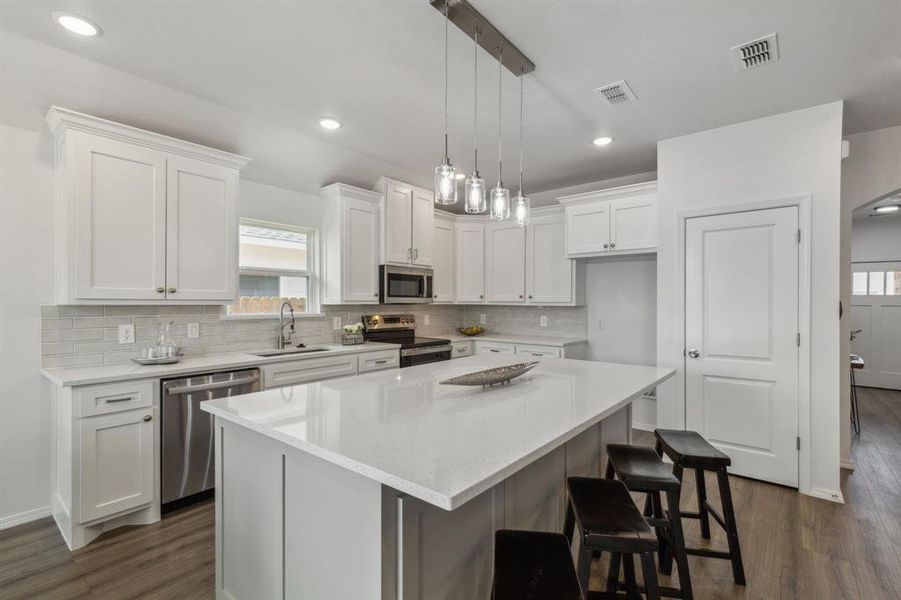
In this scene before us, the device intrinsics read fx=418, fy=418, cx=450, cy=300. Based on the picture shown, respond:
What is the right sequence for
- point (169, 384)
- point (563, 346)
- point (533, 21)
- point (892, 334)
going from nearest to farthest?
point (533, 21) → point (169, 384) → point (563, 346) → point (892, 334)

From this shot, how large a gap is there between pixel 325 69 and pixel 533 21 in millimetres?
1194

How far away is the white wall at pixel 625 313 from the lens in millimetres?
4348

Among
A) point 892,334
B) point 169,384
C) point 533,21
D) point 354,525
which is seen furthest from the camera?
point 892,334

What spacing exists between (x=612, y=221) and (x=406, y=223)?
209 centimetres

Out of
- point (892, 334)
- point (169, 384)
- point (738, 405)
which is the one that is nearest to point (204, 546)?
point (169, 384)

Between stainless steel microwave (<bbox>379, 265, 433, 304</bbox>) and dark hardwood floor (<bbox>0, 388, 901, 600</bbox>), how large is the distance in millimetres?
2332

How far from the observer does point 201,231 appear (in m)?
3.02

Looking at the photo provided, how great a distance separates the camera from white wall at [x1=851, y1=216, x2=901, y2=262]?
19.9ft

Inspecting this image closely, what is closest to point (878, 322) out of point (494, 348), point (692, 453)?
point (494, 348)

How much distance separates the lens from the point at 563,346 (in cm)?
441

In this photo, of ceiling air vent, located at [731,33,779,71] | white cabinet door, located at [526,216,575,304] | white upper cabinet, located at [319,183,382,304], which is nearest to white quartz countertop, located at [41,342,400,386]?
white upper cabinet, located at [319,183,382,304]

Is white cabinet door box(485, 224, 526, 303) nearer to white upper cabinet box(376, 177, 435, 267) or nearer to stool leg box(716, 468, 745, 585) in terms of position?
white upper cabinet box(376, 177, 435, 267)

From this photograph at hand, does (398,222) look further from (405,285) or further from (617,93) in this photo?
(617,93)

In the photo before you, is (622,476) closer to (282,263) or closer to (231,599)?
(231,599)
